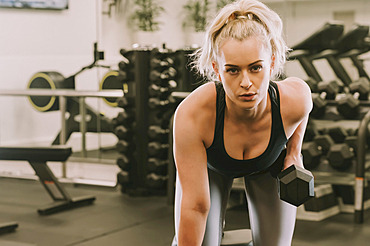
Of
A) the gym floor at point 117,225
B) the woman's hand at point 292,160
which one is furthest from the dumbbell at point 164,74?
the woman's hand at point 292,160

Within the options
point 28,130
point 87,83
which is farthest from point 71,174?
point 87,83

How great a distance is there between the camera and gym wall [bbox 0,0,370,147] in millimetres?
6113

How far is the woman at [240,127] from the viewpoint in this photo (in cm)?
140

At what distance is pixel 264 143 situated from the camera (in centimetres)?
161

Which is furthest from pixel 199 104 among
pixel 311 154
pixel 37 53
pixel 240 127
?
pixel 37 53

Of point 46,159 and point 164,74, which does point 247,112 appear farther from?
point 164,74

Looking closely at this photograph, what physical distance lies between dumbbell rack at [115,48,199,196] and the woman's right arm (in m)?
3.12

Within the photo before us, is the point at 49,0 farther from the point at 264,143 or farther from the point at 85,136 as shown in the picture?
the point at 264,143

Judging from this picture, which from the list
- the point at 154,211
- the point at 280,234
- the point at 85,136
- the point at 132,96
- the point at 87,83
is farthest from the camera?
the point at 87,83

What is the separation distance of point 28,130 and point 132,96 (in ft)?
6.63

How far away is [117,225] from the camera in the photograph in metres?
3.89

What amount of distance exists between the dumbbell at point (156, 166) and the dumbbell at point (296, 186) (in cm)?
322

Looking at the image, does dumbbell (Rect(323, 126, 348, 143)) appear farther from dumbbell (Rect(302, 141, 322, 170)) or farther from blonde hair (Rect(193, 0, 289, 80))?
blonde hair (Rect(193, 0, 289, 80))

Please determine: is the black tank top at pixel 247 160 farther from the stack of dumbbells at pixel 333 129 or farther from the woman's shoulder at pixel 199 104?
the stack of dumbbells at pixel 333 129
